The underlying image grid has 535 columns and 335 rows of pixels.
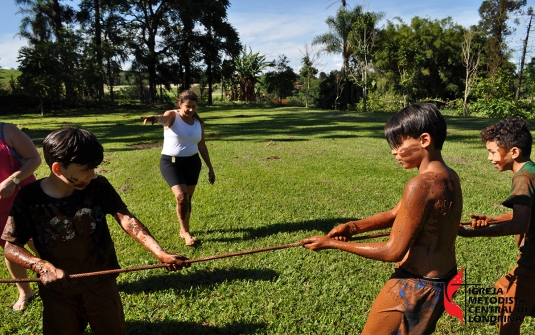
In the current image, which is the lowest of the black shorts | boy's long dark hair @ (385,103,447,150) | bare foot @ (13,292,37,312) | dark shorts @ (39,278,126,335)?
bare foot @ (13,292,37,312)

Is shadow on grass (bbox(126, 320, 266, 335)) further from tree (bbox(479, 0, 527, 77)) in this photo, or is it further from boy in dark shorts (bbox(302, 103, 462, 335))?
tree (bbox(479, 0, 527, 77))

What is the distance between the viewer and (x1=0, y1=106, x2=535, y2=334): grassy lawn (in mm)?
3133

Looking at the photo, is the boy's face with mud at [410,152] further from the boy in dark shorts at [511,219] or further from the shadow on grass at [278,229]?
the shadow on grass at [278,229]

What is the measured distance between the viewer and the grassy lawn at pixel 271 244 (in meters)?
3.13

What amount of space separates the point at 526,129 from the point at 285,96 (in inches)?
1640

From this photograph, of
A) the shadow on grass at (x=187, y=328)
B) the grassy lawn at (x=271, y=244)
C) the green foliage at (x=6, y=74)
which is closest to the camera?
the shadow on grass at (x=187, y=328)

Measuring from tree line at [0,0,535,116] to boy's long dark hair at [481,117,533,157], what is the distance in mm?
22888

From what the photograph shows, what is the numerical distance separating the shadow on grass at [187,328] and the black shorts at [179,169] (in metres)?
1.88

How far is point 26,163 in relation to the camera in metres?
2.85

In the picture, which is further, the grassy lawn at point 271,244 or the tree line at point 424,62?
the tree line at point 424,62

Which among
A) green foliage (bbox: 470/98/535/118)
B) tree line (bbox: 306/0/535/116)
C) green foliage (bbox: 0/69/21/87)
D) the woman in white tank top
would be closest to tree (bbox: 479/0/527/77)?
tree line (bbox: 306/0/535/116)

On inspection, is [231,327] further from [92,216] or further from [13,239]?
[13,239]

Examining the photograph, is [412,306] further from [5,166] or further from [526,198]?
[5,166]

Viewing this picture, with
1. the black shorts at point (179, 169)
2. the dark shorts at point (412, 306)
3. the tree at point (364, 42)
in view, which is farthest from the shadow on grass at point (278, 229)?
the tree at point (364, 42)
